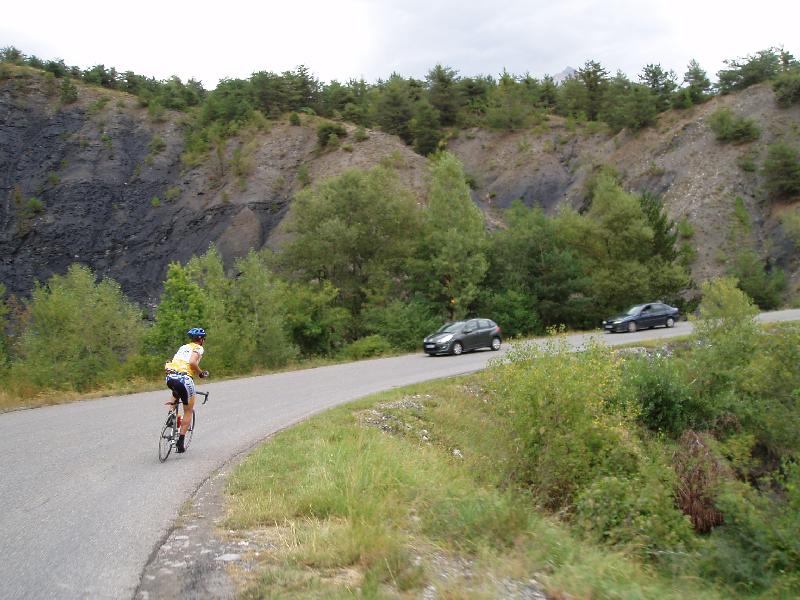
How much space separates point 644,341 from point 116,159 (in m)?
57.6

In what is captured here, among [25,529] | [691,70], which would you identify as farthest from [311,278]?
[691,70]

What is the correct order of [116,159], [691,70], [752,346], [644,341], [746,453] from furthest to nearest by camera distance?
[691,70] < [116,159] < [644,341] < [752,346] < [746,453]

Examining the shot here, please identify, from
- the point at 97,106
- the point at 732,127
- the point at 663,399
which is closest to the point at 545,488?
the point at 663,399

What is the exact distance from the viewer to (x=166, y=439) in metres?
9.62

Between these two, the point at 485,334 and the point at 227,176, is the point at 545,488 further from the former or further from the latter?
the point at 227,176

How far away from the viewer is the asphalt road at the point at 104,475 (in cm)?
521

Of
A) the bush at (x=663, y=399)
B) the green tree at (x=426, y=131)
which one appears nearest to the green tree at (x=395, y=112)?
the green tree at (x=426, y=131)

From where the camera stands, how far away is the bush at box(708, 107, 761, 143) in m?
60.1

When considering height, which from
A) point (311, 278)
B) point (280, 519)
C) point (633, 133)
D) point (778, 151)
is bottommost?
point (280, 519)

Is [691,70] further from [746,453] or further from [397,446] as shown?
[397,446]

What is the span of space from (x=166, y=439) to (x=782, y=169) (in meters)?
60.2

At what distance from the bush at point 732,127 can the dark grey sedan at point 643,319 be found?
31.7 meters

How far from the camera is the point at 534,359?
13266mm

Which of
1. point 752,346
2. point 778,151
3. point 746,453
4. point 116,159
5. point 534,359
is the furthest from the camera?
point 116,159
